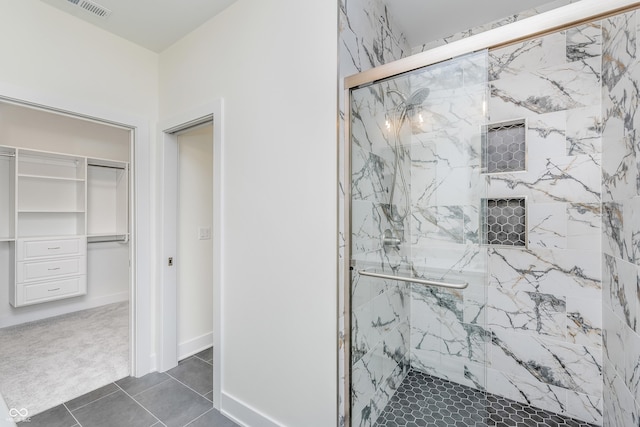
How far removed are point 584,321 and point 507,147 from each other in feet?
4.03

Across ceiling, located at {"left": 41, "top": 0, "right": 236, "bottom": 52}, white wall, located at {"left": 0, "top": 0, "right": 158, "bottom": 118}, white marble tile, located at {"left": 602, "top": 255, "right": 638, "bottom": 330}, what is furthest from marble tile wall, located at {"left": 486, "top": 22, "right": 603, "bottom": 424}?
white wall, located at {"left": 0, "top": 0, "right": 158, "bottom": 118}

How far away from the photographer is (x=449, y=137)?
1.42 m

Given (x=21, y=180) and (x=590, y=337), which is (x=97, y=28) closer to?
(x=21, y=180)

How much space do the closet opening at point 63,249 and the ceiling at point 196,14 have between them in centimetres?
85

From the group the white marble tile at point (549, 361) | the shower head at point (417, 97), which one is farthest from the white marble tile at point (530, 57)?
the white marble tile at point (549, 361)

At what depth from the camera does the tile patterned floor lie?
58.6 inches

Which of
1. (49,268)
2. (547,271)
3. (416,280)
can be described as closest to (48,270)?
(49,268)

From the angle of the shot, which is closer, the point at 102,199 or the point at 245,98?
the point at 245,98

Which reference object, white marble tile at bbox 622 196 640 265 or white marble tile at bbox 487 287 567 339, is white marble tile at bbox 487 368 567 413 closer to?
white marble tile at bbox 487 287 567 339

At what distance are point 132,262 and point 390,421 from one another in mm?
2263

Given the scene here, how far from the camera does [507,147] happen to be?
6.66 ft

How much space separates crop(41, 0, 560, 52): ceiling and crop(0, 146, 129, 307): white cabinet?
236 centimetres

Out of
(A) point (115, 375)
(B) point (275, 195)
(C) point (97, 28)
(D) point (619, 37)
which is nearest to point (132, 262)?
(A) point (115, 375)

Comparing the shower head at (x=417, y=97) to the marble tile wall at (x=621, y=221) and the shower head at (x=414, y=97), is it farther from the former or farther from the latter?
the marble tile wall at (x=621, y=221)
